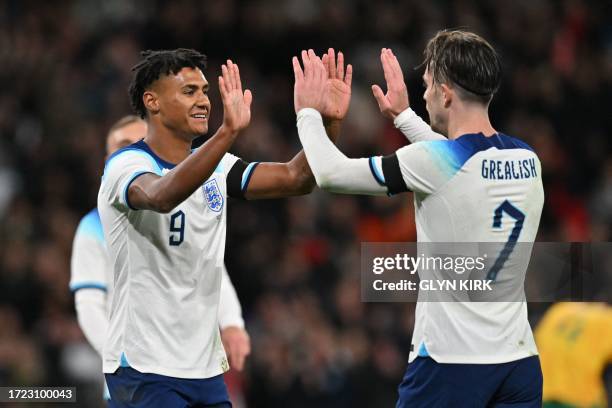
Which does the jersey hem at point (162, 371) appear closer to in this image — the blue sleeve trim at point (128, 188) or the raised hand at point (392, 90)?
the blue sleeve trim at point (128, 188)

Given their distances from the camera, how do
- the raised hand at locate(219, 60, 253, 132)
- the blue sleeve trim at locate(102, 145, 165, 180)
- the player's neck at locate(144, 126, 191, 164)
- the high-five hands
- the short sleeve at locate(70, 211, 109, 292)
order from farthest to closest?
the short sleeve at locate(70, 211, 109, 292), the player's neck at locate(144, 126, 191, 164), the blue sleeve trim at locate(102, 145, 165, 180), the high-five hands, the raised hand at locate(219, 60, 253, 132)

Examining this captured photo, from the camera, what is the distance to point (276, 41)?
12523 millimetres

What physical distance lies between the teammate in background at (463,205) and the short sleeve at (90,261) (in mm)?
2111

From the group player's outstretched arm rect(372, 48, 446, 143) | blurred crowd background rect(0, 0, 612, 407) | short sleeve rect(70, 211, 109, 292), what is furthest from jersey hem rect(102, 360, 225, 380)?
blurred crowd background rect(0, 0, 612, 407)

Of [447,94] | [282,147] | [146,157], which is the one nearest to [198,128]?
[146,157]

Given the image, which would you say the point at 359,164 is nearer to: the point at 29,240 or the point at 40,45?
the point at 29,240

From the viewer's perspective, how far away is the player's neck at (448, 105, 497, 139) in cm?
415

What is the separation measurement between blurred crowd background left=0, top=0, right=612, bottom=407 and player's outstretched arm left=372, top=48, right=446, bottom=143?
4668 millimetres

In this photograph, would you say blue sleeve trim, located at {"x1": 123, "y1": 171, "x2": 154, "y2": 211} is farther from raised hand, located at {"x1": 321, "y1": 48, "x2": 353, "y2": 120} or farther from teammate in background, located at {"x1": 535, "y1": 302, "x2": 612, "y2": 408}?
teammate in background, located at {"x1": 535, "y1": 302, "x2": 612, "y2": 408}

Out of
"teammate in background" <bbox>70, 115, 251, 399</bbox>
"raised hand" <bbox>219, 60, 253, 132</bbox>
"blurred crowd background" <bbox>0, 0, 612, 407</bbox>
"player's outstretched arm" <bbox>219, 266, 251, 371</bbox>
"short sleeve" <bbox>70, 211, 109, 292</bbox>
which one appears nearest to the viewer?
"raised hand" <bbox>219, 60, 253, 132</bbox>

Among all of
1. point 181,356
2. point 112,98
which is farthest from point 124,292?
point 112,98

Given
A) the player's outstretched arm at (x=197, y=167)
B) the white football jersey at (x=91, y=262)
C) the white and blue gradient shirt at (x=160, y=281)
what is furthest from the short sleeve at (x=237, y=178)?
the white football jersey at (x=91, y=262)

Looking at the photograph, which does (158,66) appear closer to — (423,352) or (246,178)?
(246,178)

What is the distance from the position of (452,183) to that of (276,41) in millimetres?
8750
